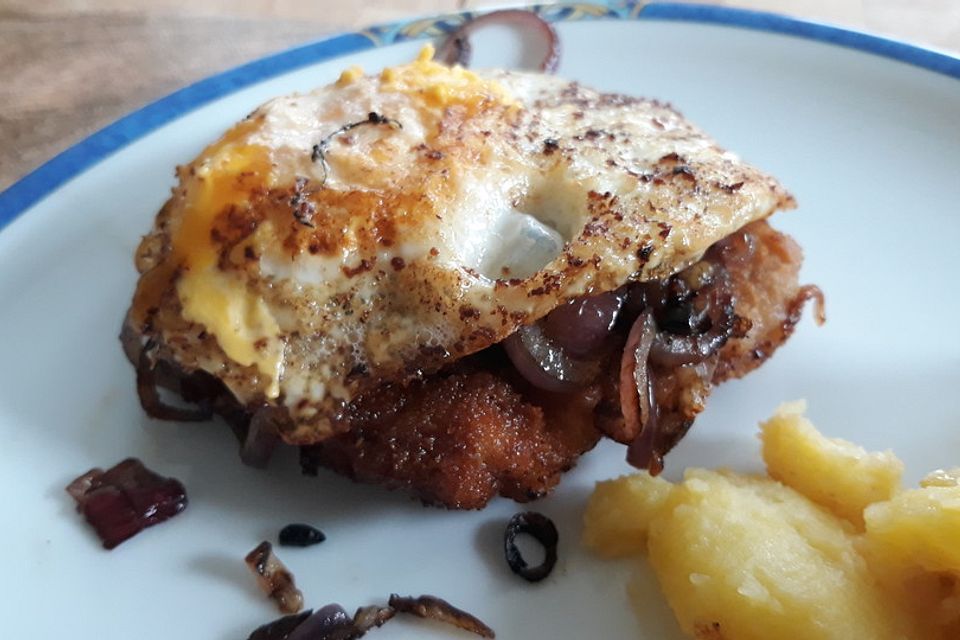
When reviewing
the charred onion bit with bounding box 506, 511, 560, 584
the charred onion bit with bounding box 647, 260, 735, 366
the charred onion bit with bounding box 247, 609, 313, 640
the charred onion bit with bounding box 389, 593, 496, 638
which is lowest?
the charred onion bit with bounding box 247, 609, 313, 640

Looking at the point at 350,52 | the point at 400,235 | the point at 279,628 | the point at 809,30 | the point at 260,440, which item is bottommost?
the point at 279,628

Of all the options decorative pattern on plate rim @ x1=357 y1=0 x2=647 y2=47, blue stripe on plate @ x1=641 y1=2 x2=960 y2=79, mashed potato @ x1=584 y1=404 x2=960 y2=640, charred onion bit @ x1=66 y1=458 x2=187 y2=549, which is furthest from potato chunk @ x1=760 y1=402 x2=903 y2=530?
decorative pattern on plate rim @ x1=357 y1=0 x2=647 y2=47

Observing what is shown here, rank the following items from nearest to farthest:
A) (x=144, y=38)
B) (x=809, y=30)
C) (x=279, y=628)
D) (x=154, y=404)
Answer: (x=279, y=628)
(x=154, y=404)
(x=809, y=30)
(x=144, y=38)

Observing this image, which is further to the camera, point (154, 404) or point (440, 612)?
point (154, 404)

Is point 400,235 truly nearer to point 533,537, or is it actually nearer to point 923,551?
point 533,537

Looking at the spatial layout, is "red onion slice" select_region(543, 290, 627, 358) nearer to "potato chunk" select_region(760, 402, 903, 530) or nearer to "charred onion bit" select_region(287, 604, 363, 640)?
"potato chunk" select_region(760, 402, 903, 530)

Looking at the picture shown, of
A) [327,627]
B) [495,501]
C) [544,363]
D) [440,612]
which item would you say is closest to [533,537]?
[495,501]
